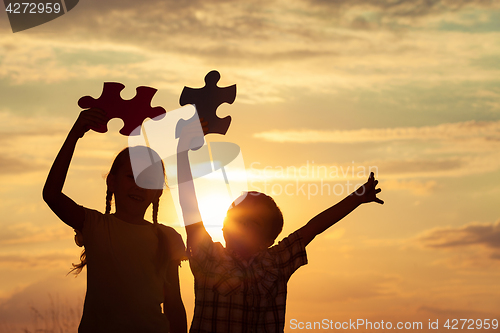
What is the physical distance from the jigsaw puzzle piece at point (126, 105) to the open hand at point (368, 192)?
191 cm

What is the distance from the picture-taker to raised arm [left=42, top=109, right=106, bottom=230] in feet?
14.6

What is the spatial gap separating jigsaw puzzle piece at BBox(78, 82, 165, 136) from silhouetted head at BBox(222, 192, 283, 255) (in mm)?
1256

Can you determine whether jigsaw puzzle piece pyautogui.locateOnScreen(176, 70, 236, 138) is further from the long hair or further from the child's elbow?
the child's elbow

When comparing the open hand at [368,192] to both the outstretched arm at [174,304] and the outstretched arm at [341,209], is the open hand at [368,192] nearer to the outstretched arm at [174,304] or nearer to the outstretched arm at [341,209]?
the outstretched arm at [341,209]

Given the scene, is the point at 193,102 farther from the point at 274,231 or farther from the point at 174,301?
the point at 174,301

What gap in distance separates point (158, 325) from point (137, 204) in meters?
1.04

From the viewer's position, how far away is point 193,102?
5211 mm

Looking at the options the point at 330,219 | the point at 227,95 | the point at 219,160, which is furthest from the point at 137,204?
the point at 330,219

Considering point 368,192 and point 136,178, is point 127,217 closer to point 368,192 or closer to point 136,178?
point 136,178

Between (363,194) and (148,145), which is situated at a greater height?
(148,145)

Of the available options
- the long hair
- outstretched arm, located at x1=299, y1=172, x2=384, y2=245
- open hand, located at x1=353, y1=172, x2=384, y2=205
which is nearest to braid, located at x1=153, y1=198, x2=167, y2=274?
the long hair

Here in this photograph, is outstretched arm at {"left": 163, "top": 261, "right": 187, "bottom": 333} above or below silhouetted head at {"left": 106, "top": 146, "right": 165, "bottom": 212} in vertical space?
→ below

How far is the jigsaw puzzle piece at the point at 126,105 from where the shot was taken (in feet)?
16.9

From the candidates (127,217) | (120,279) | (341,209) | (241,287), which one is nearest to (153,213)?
(127,217)
